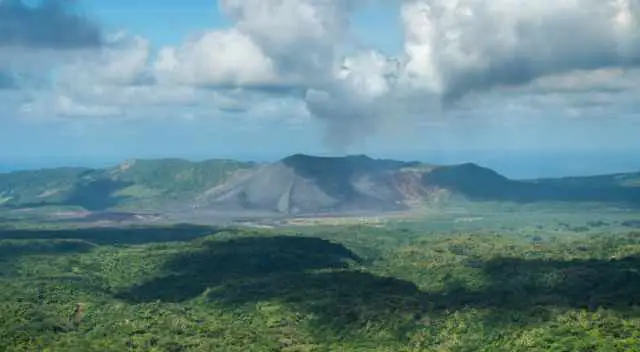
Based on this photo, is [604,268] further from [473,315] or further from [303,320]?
[303,320]

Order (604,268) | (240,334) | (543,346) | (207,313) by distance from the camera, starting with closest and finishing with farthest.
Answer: (543,346) → (240,334) → (207,313) → (604,268)

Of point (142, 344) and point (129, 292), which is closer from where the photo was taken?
point (142, 344)

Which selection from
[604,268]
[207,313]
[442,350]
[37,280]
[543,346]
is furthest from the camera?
[37,280]

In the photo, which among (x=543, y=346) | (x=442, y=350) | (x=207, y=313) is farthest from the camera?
(x=207, y=313)

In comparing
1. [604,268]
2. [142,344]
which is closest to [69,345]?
[142,344]

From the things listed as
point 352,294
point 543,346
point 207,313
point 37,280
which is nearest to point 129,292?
point 37,280

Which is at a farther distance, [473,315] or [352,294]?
[352,294]

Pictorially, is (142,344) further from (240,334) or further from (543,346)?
(543,346)

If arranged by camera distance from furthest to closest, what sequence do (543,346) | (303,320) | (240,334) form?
(303,320) < (240,334) < (543,346)

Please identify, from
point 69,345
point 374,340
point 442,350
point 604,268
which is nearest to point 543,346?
point 442,350
